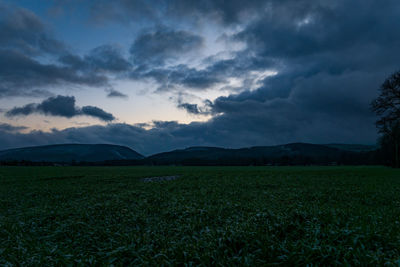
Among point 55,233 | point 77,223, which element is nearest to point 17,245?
point 55,233

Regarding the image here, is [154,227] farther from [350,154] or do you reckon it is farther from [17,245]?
[350,154]

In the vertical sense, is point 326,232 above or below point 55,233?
above

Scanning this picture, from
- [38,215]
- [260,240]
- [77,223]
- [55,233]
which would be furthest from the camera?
[38,215]

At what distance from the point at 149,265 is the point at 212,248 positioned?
173 centimetres

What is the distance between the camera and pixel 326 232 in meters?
6.73

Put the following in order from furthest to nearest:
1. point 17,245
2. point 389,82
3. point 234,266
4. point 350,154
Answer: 1. point 350,154
2. point 389,82
3. point 17,245
4. point 234,266

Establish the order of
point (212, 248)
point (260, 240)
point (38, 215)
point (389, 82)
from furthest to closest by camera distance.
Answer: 1. point (389, 82)
2. point (38, 215)
3. point (260, 240)
4. point (212, 248)

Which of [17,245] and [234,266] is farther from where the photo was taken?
[17,245]

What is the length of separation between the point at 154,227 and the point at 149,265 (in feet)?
14.7

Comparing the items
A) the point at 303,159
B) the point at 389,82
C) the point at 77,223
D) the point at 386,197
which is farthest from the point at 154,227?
the point at 303,159

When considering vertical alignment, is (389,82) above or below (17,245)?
above

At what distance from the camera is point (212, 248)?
21.0 ft

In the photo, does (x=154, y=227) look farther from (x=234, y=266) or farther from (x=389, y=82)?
(x=389, y=82)

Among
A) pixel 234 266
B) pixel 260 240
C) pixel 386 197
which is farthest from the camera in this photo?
pixel 386 197
